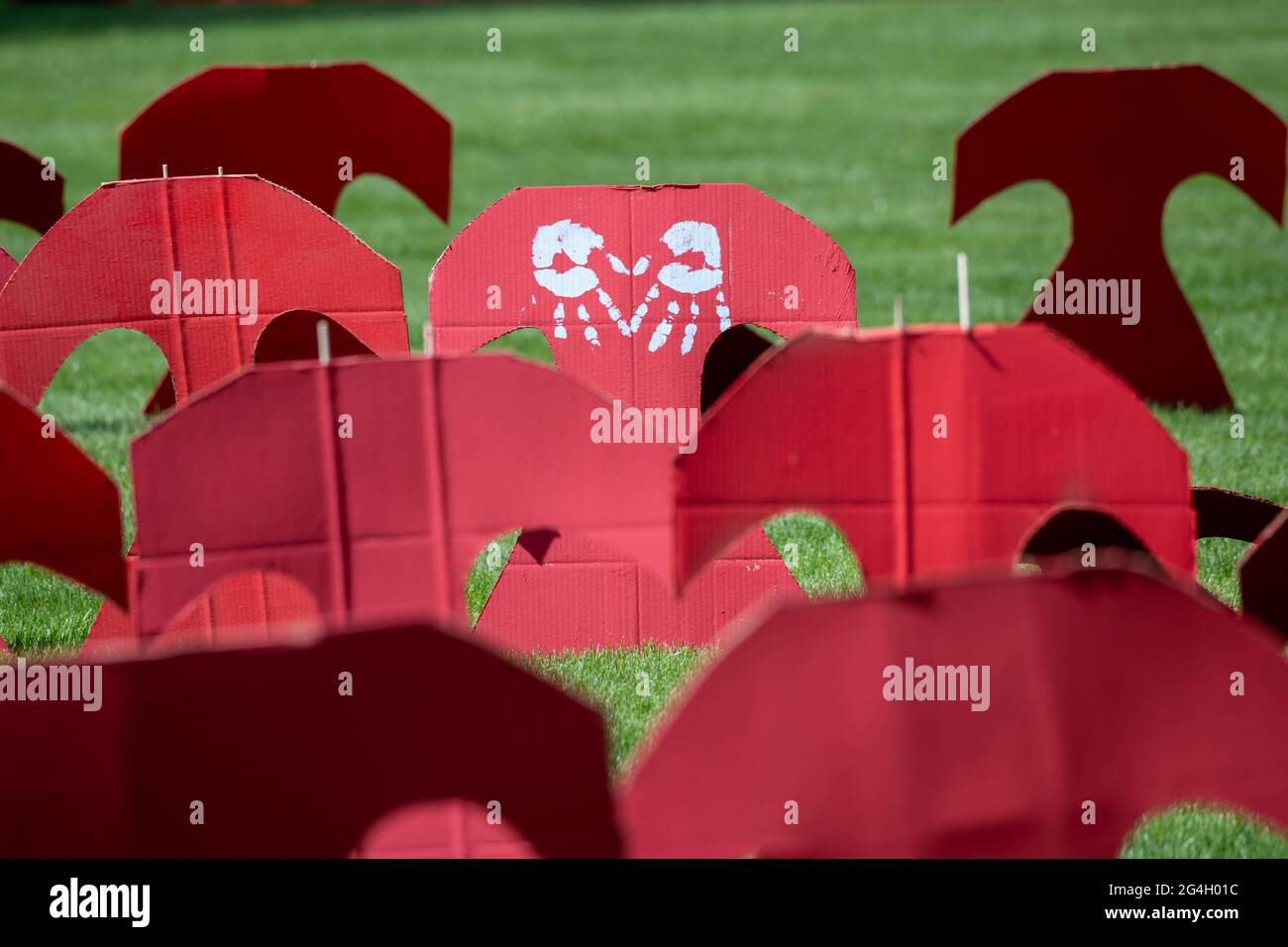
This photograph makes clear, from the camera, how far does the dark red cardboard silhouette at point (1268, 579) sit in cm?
429

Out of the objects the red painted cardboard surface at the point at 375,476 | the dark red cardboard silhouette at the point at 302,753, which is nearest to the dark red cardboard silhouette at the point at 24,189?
the red painted cardboard surface at the point at 375,476

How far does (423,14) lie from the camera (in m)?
25.5

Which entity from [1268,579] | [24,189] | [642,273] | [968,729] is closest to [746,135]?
[24,189]

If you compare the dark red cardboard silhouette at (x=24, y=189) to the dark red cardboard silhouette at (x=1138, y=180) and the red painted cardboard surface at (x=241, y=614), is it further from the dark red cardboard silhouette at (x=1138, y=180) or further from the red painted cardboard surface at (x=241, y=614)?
the dark red cardboard silhouette at (x=1138, y=180)

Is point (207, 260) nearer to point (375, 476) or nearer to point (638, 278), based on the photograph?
point (638, 278)

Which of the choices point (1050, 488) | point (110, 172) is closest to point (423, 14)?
point (110, 172)

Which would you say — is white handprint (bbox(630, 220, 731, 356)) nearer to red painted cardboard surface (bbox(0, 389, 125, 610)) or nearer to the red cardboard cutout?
the red cardboard cutout

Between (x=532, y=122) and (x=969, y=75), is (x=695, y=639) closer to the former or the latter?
(x=532, y=122)

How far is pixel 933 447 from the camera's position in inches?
158

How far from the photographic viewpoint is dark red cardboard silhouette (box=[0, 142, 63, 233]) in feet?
25.4

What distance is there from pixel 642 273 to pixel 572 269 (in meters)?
0.22

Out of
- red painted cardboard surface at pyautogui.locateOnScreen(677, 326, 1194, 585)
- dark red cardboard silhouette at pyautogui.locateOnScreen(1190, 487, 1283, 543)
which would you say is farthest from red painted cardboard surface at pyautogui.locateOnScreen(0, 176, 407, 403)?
dark red cardboard silhouette at pyautogui.locateOnScreen(1190, 487, 1283, 543)

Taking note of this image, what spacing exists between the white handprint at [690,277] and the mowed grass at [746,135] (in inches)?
40.8

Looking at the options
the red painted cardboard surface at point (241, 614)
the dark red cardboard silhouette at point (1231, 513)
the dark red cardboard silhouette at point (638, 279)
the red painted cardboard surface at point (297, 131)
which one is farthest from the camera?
the red painted cardboard surface at point (297, 131)
